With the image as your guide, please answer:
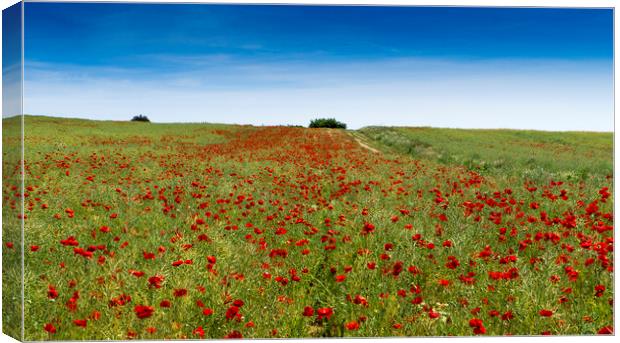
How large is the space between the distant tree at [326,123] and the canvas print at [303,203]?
0.14ft

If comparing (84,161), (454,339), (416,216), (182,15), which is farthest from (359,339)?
(84,161)

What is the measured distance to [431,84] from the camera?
5.97 meters

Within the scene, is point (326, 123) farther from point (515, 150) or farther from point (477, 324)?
point (515, 150)

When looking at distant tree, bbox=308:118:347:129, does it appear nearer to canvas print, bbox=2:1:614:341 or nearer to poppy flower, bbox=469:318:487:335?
canvas print, bbox=2:1:614:341

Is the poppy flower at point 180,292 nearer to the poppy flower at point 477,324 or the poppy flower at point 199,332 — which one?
the poppy flower at point 199,332

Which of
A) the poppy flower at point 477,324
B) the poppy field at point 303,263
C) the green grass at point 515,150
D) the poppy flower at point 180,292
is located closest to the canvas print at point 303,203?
the poppy field at point 303,263

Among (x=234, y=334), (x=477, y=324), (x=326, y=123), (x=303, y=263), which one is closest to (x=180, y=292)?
(x=234, y=334)

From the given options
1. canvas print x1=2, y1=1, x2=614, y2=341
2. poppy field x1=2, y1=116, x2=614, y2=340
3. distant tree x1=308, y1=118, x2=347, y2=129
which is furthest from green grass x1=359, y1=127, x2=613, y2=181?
poppy field x1=2, y1=116, x2=614, y2=340

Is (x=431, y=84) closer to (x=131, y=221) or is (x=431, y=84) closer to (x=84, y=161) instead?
(x=131, y=221)

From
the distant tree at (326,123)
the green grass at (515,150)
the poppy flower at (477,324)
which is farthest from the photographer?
the green grass at (515,150)

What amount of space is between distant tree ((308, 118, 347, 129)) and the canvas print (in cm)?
4

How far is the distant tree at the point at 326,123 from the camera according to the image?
602cm

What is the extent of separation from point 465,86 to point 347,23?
148 centimetres

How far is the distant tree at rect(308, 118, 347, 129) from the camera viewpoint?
6016 mm
